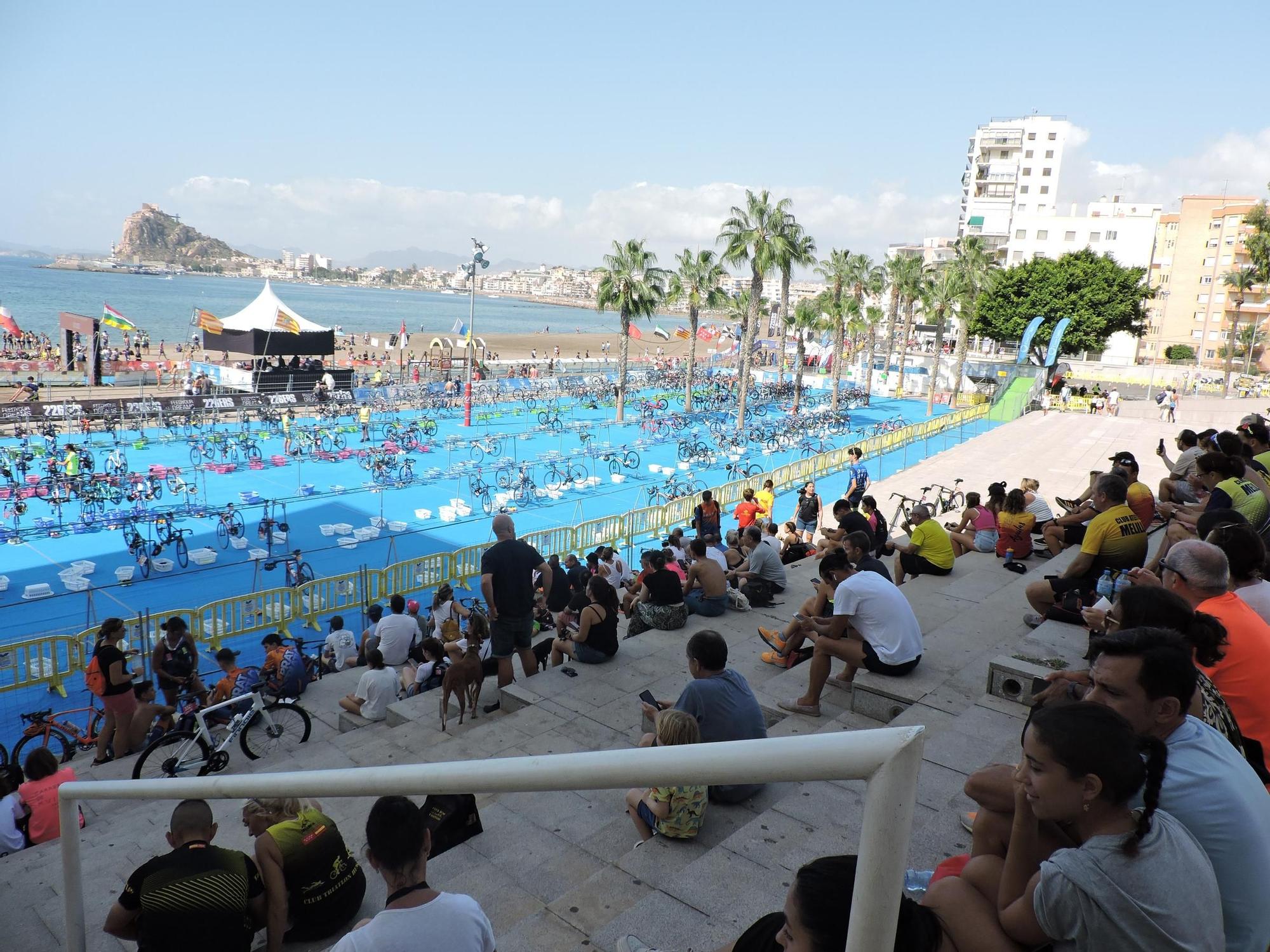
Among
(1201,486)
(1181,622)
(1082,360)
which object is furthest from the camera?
(1082,360)

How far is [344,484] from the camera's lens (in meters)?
21.4

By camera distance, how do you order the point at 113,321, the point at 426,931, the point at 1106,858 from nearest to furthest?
the point at 1106,858
the point at 426,931
the point at 113,321

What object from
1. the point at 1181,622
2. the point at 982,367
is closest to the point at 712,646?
the point at 1181,622

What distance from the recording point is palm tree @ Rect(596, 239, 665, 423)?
37.5 m

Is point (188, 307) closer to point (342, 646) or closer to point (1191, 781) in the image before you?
point (342, 646)

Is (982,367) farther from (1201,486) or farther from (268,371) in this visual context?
(1201,486)

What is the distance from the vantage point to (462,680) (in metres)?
6.79

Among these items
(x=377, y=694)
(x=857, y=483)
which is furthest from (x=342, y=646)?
(x=857, y=483)

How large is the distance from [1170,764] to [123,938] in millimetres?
4004

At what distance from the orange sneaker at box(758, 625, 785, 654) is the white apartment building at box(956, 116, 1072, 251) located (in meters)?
86.6

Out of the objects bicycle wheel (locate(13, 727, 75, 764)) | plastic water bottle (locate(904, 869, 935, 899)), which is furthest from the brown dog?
plastic water bottle (locate(904, 869, 935, 899))

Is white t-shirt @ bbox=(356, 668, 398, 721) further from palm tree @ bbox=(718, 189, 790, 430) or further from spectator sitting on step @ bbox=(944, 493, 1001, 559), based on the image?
palm tree @ bbox=(718, 189, 790, 430)

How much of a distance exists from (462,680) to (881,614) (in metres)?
3.40

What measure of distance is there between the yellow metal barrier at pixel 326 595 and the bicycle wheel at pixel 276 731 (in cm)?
359
